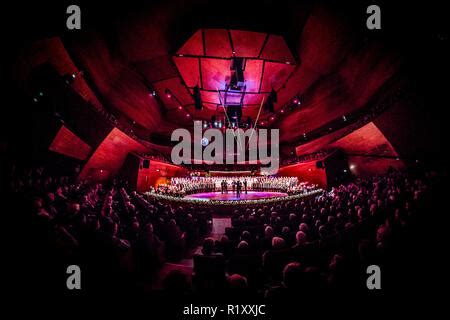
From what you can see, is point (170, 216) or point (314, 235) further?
point (170, 216)

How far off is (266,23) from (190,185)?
50.6 feet

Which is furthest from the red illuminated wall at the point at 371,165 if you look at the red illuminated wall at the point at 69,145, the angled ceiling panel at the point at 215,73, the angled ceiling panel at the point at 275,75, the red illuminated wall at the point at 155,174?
the red illuminated wall at the point at 69,145

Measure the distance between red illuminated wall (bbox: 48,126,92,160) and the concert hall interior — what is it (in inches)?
3.7

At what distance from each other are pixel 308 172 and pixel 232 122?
10820mm

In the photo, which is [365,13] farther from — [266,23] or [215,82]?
[215,82]

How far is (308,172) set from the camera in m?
21.0

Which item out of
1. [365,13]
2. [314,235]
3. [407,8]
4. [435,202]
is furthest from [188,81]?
[435,202]

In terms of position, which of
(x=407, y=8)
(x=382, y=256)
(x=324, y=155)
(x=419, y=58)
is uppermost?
(x=407, y=8)

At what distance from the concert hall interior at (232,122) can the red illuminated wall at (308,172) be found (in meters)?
0.20

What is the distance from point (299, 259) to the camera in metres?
4.26

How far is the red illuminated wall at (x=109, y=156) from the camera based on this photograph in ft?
45.4

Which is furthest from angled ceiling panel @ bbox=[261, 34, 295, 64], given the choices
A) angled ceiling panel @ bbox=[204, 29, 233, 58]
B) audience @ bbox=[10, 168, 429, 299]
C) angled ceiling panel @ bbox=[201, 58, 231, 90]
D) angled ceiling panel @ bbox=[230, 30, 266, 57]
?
audience @ bbox=[10, 168, 429, 299]

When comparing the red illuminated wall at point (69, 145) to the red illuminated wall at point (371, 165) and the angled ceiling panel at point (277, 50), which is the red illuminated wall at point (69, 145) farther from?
the red illuminated wall at point (371, 165)

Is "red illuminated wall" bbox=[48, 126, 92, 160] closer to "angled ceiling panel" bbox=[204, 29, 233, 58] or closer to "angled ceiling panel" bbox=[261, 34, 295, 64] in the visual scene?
"angled ceiling panel" bbox=[204, 29, 233, 58]
